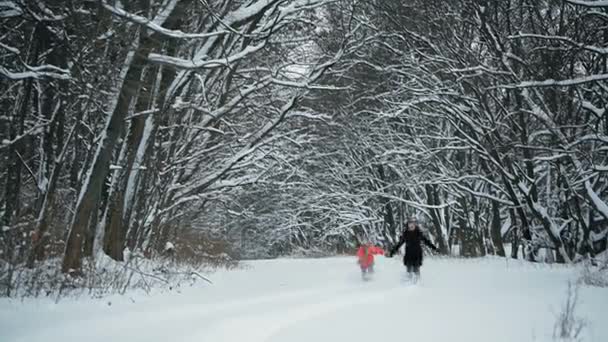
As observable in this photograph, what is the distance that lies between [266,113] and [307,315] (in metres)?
10.2

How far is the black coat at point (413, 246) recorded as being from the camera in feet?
34.6

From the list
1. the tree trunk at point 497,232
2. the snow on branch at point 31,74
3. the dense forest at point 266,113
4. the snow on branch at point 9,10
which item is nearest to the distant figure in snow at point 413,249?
the dense forest at point 266,113

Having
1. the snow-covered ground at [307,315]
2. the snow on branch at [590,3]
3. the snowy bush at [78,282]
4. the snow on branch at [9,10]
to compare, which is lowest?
the snow-covered ground at [307,315]

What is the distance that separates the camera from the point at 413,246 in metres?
10.8

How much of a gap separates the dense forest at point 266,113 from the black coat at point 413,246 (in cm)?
361

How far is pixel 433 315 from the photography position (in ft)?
19.9

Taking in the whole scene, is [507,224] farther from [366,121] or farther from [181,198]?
[181,198]

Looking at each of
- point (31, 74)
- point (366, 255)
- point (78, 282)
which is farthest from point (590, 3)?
point (78, 282)

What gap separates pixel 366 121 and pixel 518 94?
10.4 meters

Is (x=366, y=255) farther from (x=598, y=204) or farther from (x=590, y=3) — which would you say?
(x=590, y=3)

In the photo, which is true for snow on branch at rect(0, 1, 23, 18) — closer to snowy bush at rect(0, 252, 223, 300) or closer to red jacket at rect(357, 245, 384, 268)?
snowy bush at rect(0, 252, 223, 300)

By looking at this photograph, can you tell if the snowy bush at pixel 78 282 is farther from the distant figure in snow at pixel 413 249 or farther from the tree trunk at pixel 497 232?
the tree trunk at pixel 497 232

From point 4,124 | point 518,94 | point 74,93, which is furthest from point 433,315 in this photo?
point 518,94

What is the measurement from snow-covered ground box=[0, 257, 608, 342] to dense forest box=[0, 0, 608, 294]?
1.21 meters
